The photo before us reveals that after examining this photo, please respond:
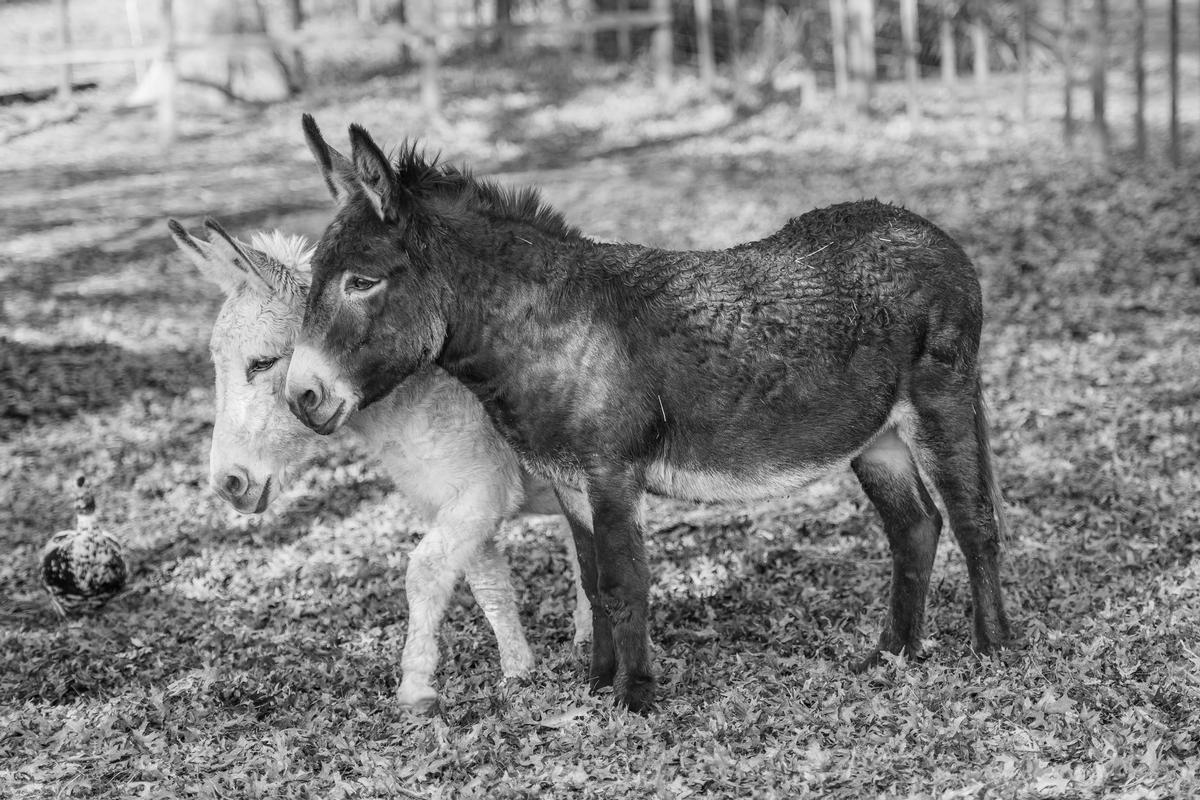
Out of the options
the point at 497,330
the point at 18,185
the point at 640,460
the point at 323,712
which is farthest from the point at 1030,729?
the point at 18,185

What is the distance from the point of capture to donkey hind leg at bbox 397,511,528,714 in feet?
18.5

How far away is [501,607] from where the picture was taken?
607 cm

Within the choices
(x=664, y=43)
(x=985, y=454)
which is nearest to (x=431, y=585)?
(x=985, y=454)

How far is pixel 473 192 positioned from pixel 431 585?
5.58ft

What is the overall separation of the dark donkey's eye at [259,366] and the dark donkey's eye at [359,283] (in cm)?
84

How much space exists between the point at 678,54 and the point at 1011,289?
765 inches

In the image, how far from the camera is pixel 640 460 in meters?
5.23

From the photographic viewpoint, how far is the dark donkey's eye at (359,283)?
5043 millimetres

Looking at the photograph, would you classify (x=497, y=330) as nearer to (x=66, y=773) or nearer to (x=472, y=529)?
(x=472, y=529)

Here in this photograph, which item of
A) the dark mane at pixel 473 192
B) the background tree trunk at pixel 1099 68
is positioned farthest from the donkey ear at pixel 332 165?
the background tree trunk at pixel 1099 68

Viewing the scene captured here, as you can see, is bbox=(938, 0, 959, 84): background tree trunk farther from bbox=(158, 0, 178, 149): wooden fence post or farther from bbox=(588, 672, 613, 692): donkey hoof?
bbox=(588, 672, 613, 692): donkey hoof

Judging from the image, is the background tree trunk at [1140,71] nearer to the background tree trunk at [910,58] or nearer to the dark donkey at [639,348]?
the background tree trunk at [910,58]

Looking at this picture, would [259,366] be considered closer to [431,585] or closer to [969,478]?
[431,585]

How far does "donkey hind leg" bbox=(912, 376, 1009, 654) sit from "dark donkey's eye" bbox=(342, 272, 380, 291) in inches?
92.8
